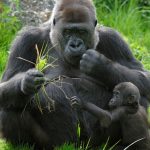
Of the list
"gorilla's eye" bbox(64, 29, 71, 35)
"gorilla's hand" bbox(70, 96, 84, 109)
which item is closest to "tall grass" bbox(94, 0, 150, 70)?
→ "gorilla's eye" bbox(64, 29, 71, 35)

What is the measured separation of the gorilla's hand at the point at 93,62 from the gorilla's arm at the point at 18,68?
1.72ft

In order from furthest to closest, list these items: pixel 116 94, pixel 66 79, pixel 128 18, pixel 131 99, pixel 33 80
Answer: pixel 128 18 < pixel 66 79 < pixel 116 94 < pixel 131 99 < pixel 33 80

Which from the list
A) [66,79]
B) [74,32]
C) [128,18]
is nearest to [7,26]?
[128,18]

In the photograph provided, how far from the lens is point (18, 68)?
6090 millimetres

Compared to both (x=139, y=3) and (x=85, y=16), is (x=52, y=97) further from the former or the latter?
(x=139, y=3)

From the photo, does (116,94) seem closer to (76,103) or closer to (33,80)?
(76,103)

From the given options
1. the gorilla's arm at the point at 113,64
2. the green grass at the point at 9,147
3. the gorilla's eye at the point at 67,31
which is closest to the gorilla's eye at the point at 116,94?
the gorilla's arm at the point at 113,64

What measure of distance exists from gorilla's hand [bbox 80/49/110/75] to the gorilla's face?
6cm

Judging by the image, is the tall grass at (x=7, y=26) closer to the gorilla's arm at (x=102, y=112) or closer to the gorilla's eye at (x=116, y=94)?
the gorilla's eye at (x=116, y=94)

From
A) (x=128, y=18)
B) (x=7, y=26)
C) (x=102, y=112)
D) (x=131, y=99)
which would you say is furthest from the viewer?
(x=128, y=18)

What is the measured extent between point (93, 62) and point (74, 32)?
0.31 meters

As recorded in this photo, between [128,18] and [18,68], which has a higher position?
[18,68]

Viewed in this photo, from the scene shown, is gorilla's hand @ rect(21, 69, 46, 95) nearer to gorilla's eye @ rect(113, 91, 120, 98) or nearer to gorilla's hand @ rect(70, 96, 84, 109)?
gorilla's hand @ rect(70, 96, 84, 109)

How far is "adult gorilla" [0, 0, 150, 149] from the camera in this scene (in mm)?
5906
